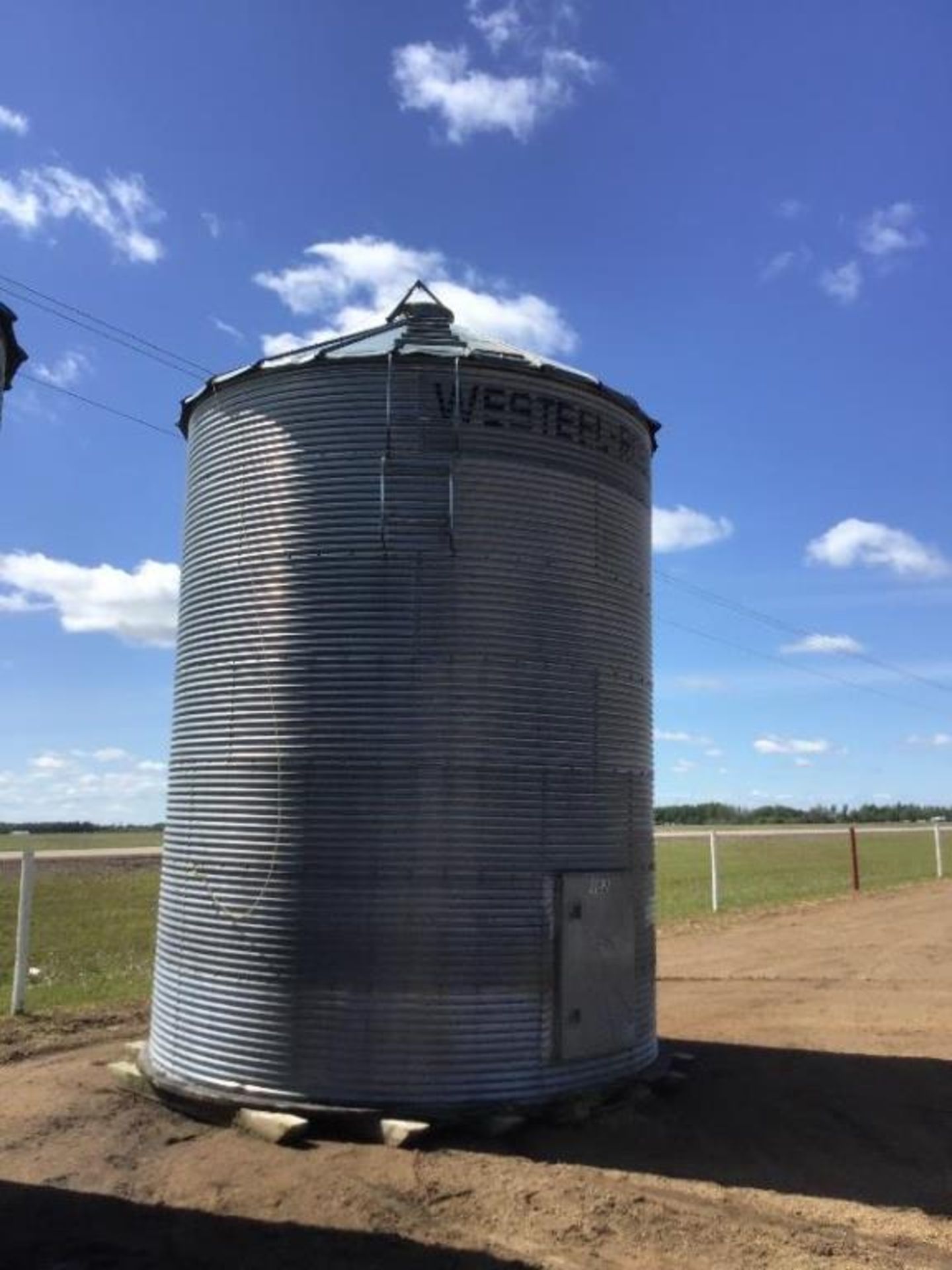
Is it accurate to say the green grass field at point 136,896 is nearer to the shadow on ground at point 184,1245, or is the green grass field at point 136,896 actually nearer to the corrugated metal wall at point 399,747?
the corrugated metal wall at point 399,747

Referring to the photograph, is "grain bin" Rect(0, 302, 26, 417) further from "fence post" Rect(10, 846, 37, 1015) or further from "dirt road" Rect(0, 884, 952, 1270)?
"fence post" Rect(10, 846, 37, 1015)

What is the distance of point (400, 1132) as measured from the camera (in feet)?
23.0

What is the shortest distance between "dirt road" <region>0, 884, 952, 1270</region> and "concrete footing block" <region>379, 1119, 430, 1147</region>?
3.6 inches

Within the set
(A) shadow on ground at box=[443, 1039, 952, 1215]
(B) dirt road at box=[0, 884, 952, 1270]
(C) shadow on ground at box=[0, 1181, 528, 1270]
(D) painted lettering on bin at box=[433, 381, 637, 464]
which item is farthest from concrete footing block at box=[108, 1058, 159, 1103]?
(D) painted lettering on bin at box=[433, 381, 637, 464]

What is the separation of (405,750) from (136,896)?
26959mm

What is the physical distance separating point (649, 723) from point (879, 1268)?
183 inches

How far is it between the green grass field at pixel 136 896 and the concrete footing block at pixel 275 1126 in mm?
5744

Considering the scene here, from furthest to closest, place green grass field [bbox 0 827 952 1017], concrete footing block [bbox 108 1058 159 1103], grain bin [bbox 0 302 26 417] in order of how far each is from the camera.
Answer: green grass field [bbox 0 827 952 1017], concrete footing block [bbox 108 1058 159 1103], grain bin [bbox 0 302 26 417]

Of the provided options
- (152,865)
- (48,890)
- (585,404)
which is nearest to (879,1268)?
(585,404)

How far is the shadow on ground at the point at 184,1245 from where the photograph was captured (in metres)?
5.50

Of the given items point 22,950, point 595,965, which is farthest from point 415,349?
point 22,950

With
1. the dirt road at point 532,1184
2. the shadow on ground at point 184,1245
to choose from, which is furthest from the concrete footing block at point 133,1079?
the shadow on ground at point 184,1245

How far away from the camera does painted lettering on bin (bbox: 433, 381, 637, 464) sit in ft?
27.3

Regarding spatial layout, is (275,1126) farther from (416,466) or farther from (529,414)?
(529,414)
